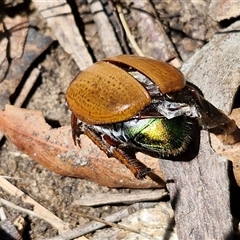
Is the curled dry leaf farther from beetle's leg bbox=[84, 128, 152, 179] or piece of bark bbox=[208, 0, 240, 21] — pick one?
piece of bark bbox=[208, 0, 240, 21]

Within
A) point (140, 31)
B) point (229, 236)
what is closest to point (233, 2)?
point (140, 31)

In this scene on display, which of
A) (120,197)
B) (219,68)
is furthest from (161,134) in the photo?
(219,68)

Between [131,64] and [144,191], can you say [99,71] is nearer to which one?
[131,64]

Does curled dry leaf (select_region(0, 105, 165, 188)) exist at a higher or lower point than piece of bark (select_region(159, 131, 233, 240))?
higher

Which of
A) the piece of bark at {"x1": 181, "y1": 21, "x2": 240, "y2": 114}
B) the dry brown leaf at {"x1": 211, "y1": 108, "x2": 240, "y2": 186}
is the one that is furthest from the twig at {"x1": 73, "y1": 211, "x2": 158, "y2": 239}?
the piece of bark at {"x1": 181, "y1": 21, "x2": 240, "y2": 114}

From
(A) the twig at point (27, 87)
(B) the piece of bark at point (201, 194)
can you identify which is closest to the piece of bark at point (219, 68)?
(B) the piece of bark at point (201, 194)
